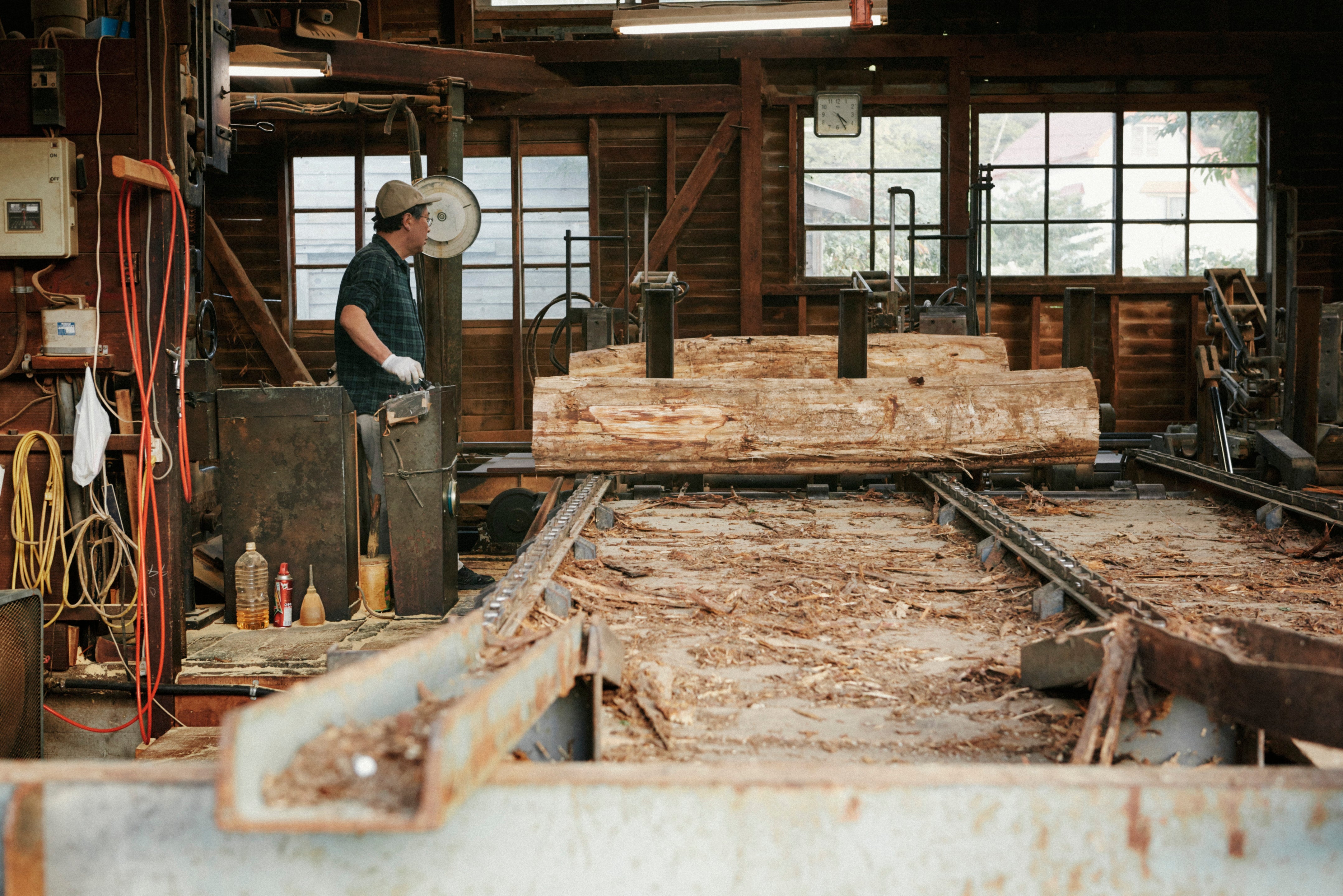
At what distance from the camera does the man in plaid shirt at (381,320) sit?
4969 mm

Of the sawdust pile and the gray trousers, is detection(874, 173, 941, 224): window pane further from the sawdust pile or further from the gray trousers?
the sawdust pile

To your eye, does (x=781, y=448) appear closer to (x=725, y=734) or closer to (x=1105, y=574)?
(x=1105, y=574)

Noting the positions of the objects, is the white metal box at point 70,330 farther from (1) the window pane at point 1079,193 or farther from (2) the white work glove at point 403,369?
(1) the window pane at point 1079,193

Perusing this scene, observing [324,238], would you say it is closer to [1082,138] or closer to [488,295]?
[488,295]

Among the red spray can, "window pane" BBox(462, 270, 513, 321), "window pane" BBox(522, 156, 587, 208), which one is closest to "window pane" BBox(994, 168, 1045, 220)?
"window pane" BBox(522, 156, 587, 208)

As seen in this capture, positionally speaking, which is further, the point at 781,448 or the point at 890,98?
the point at 890,98

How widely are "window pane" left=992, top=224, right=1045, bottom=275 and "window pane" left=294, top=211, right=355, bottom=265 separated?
21.3 ft

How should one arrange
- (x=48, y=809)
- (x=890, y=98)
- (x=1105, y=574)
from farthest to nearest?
1. (x=890, y=98)
2. (x=1105, y=574)
3. (x=48, y=809)

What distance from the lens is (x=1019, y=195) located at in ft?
34.2

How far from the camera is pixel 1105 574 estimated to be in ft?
9.33

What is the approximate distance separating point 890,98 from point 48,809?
1019 centimetres

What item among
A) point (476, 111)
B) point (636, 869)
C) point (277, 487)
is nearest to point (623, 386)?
point (277, 487)

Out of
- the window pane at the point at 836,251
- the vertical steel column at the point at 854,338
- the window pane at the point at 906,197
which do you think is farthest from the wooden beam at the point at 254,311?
the vertical steel column at the point at 854,338

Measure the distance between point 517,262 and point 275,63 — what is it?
→ 344 cm
